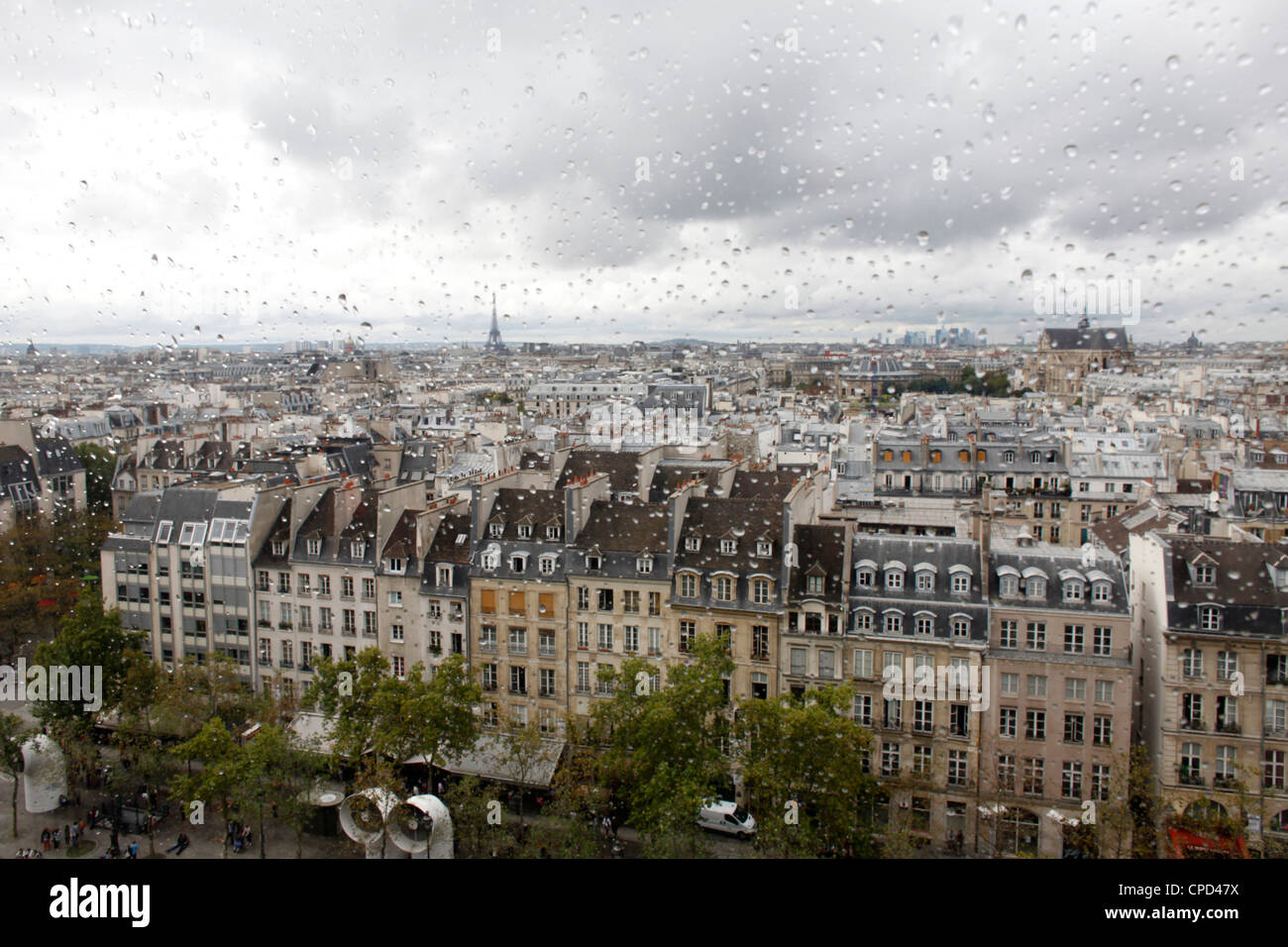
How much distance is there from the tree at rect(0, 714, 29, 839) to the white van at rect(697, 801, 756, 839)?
24.1 ft

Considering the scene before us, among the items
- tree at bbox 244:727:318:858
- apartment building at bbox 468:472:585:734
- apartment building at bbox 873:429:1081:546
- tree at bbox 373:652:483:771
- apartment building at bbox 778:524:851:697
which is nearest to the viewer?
tree at bbox 244:727:318:858

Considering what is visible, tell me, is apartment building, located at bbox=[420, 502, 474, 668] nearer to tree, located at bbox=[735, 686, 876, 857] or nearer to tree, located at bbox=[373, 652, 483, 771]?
tree, located at bbox=[373, 652, 483, 771]

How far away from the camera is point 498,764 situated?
10.1 m

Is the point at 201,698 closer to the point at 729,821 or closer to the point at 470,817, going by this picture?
the point at 470,817

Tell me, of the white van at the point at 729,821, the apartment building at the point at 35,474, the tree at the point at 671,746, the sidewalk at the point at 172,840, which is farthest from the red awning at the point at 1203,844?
the apartment building at the point at 35,474

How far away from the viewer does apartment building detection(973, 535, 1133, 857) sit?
9.55 metres

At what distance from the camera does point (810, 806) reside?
823 centimetres

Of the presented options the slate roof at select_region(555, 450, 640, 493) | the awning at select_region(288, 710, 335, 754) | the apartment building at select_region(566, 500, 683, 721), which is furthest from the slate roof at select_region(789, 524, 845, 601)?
the awning at select_region(288, 710, 335, 754)

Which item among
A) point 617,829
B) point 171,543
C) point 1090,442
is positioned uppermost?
point 1090,442
